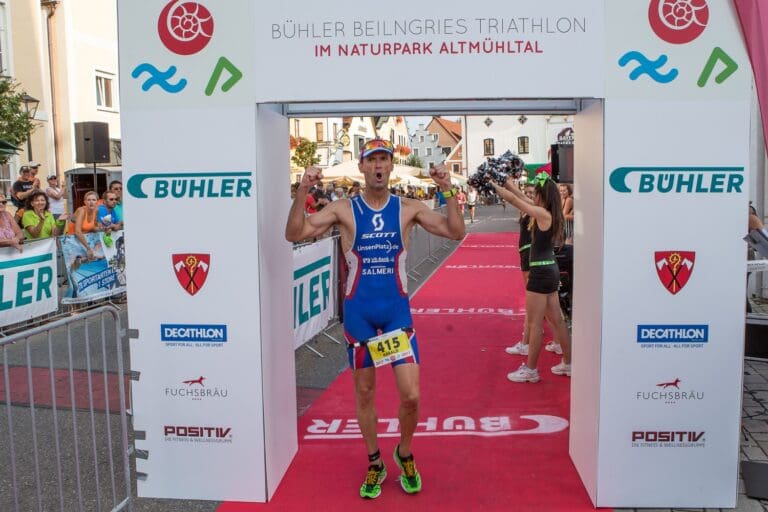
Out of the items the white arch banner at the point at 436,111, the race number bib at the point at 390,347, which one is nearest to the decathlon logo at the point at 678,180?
the white arch banner at the point at 436,111

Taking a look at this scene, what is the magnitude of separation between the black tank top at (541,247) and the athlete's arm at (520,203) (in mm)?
524

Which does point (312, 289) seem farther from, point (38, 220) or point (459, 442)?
point (38, 220)

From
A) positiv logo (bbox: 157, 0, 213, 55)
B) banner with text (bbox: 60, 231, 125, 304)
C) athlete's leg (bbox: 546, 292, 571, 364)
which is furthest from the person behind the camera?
banner with text (bbox: 60, 231, 125, 304)

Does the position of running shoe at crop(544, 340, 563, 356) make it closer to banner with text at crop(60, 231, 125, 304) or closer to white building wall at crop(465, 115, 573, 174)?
banner with text at crop(60, 231, 125, 304)

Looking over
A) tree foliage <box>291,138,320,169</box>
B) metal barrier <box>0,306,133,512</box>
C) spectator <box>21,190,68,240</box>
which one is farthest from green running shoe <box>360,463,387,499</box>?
tree foliage <box>291,138,320,169</box>

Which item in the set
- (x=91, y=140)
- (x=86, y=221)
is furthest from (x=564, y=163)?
(x=91, y=140)

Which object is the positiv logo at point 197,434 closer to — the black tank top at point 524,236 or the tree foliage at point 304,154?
the black tank top at point 524,236

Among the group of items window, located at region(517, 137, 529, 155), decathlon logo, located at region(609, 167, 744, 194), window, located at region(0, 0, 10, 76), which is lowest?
decathlon logo, located at region(609, 167, 744, 194)

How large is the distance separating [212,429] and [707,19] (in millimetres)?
3524

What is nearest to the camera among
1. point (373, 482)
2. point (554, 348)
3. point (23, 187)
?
point (373, 482)

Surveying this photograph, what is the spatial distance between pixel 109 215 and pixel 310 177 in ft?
26.0

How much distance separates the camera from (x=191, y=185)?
4.03m

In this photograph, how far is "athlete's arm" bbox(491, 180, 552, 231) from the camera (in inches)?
189

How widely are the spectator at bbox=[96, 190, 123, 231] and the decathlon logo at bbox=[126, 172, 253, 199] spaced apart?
23.4ft
